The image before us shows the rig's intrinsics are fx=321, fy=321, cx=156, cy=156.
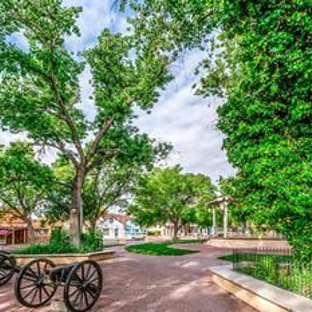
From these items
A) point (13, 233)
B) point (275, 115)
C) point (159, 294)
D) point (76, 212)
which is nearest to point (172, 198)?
point (76, 212)

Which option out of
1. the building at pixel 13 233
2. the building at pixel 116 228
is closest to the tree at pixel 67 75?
the building at pixel 13 233

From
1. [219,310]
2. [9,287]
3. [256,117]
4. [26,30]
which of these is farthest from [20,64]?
[219,310]

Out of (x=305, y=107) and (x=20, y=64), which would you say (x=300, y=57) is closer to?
(x=305, y=107)

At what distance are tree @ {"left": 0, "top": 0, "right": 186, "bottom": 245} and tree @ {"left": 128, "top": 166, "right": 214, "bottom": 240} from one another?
18209mm

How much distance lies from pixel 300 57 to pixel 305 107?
A: 3.58ft

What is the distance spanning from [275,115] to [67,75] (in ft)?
38.1

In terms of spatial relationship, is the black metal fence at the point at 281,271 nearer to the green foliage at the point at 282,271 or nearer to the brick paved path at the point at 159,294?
the green foliage at the point at 282,271

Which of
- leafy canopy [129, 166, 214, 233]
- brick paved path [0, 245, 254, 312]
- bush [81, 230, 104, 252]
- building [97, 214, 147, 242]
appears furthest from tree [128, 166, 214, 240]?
building [97, 214, 147, 242]

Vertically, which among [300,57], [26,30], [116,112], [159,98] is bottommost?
[300,57]

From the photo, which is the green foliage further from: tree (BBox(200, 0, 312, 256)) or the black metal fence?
tree (BBox(200, 0, 312, 256))

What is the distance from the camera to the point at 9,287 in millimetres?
8859

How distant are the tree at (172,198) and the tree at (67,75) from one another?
1821cm

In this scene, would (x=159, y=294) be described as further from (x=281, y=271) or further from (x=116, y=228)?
(x=116, y=228)

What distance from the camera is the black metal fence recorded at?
6.72 meters
